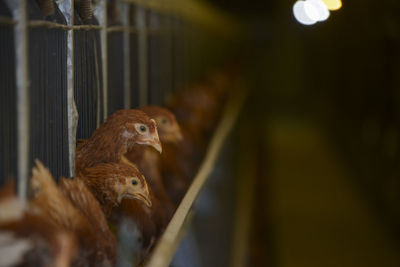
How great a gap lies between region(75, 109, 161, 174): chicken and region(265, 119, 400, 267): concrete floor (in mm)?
2613

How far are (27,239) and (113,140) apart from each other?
463 mm

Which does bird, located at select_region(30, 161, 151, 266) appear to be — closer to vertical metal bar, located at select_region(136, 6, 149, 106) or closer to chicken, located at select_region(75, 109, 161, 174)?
chicken, located at select_region(75, 109, 161, 174)

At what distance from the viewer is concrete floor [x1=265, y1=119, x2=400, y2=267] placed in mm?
3848

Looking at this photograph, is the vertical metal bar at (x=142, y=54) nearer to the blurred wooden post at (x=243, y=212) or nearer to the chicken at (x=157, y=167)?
the chicken at (x=157, y=167)

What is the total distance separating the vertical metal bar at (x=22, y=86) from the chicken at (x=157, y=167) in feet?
1.28

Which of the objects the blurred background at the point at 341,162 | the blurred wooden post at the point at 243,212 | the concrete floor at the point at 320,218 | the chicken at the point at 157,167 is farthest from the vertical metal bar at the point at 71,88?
the concrete floor at the point at 320,218

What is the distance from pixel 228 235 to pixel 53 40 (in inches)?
100

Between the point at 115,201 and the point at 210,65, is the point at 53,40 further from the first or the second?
the point at 210,65

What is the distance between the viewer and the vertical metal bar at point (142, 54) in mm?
2246

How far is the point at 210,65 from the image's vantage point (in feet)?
22.3

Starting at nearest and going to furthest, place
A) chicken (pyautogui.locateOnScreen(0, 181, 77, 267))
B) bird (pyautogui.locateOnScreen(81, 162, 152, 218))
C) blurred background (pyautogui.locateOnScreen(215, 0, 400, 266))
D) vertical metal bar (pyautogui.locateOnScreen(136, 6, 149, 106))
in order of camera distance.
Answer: chicken (pyautogui.locateOnScreen(0, 181, 77, 267)) → bird (pyautogui.locateOnScreen(81, 162, 152, 218)) → vertical metal bar (pyautogui.locateOnScreen(136, 6, 149, 106)) → blurred background (pyautogui.locateOnScreen(215, 0, 400, 266))

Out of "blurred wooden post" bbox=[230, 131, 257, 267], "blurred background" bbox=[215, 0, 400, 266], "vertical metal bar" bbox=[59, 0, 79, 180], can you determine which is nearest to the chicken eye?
"vertical metal bar" bbox=[59, 0, 79, 180]

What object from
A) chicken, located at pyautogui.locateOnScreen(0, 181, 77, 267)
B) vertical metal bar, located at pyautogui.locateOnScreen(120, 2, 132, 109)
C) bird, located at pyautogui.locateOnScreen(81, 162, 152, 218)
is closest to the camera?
chicken, located at pyautogui.locateOnScreen(0, 181, 77, 267)

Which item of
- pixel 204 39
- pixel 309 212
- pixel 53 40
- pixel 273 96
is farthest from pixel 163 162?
pixel 273 96
